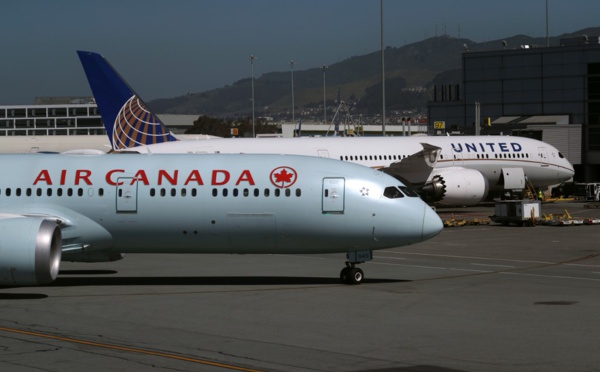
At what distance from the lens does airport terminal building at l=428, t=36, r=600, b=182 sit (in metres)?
95.4

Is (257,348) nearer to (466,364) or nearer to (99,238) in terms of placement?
(466,364)

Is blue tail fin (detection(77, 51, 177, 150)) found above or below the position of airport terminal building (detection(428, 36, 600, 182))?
below

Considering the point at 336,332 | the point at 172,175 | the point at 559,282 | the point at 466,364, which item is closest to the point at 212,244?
the point at 172,175

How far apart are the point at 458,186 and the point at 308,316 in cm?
3536

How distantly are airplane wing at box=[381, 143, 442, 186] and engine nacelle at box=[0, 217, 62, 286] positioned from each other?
110ft

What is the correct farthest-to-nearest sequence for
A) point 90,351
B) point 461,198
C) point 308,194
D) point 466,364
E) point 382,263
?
point 461,198
point 382,263
point 308,194
point 90,351
point 466,364

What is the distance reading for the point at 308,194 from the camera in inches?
1134

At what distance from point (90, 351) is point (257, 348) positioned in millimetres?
3265

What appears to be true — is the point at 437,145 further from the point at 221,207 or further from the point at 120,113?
the point at 221,207

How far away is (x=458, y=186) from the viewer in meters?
57.2

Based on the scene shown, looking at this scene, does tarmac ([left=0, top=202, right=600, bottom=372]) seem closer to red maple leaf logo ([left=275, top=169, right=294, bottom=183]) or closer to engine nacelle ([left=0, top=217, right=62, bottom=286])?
engine nacelle ([left=0, top=217, right=62, bottom=286])

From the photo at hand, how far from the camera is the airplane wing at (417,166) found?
188ft

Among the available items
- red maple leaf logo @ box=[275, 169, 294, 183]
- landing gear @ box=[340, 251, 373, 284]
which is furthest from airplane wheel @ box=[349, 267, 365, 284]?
red maple leaf logo @ box=[275, 169, 294, 183]

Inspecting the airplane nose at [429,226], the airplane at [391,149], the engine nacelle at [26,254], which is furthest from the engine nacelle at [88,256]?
the airplane at [391,149]
